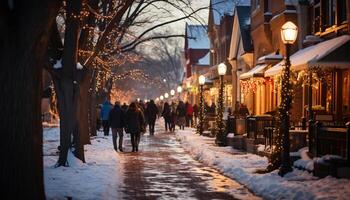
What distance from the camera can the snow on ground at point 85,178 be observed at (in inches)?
468

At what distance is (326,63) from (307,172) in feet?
19.7

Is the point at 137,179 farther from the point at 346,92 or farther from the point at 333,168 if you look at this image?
the point at 346,92

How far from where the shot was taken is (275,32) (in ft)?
96.3

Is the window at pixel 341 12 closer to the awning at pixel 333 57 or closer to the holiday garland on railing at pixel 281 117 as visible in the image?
the awning at pixel 333 57

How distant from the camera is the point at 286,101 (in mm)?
15094

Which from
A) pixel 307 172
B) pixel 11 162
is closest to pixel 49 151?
pixel 307 172

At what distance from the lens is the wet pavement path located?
12398mm

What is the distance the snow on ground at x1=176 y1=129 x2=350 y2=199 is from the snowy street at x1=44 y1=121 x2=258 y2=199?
0.31 m

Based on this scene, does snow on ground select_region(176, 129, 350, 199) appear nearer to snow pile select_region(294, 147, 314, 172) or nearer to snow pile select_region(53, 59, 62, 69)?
snow pile select_region(294, 147, 314, 172)

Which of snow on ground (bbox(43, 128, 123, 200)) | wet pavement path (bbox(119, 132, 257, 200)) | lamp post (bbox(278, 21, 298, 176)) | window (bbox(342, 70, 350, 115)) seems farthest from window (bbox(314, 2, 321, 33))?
snow on ground (bbox(43, 128, 123, 200))

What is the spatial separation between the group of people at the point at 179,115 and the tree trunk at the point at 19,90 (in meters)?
30.7

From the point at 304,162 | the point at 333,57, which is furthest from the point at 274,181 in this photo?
the point at 333,57

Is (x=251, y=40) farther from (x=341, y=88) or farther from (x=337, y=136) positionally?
(x=337, y=136)

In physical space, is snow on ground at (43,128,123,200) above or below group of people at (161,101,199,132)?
below
